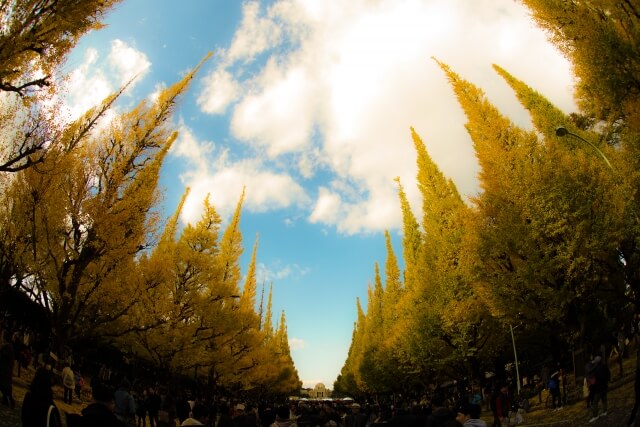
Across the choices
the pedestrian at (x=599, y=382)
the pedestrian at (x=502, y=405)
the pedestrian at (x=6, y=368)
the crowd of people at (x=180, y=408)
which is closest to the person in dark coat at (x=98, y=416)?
the crowd of people at (x=180, y=408)

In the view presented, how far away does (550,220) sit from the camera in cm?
1291

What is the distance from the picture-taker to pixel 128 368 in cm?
2959

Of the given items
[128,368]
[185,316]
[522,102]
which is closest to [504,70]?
[522,102]

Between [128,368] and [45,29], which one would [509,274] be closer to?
[45,29]

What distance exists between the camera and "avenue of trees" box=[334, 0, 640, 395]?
1088cm

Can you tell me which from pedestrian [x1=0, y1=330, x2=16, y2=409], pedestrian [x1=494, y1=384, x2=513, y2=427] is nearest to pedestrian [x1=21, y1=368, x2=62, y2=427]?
pedestrian [x1=0, y1=330, x2=16, y2=409]

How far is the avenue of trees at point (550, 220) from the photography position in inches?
428

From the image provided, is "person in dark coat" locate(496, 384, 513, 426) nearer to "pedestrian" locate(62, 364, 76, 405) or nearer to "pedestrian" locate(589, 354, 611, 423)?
"pedestrian" locate(589, 354, 611, 423)

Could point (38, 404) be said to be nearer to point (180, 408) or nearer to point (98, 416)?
point (98, 416)

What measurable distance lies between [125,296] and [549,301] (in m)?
14.1

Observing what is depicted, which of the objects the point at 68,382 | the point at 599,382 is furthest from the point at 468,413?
the point at 68,382

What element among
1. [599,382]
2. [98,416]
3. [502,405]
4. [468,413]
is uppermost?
[98,416]

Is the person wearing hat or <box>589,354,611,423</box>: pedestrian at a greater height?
the person wearing hat

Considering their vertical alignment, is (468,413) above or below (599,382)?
above
